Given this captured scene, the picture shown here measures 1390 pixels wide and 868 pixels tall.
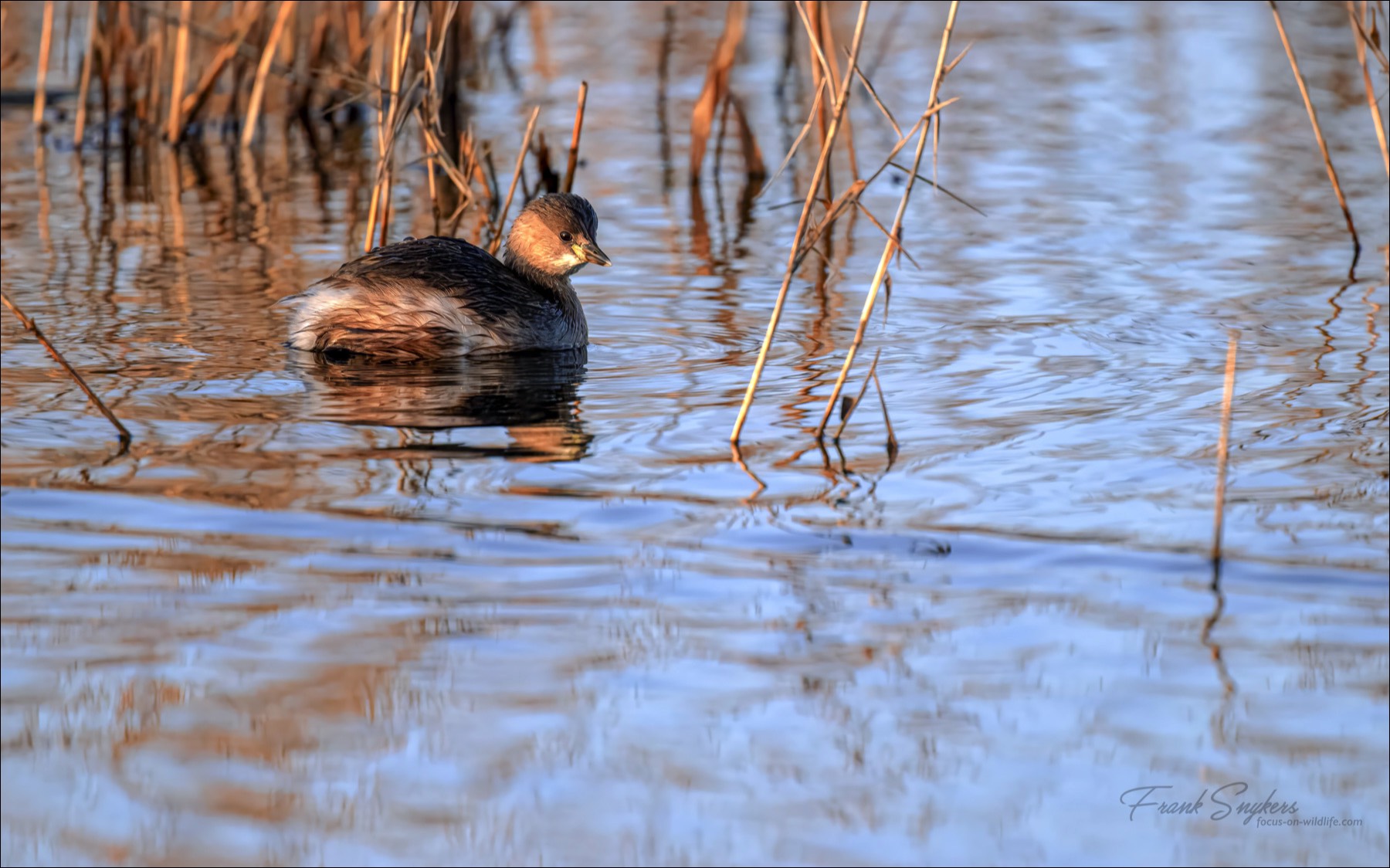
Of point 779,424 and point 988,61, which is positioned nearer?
point 779,424

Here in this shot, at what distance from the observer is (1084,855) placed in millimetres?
3195

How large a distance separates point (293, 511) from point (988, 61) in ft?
37.5

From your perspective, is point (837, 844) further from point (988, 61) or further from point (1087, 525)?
point (988, 61)

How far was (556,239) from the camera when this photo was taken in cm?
747

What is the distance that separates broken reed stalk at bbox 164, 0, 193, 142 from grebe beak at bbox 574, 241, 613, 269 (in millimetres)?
3999

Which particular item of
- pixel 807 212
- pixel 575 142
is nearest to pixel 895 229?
pixel 807 212

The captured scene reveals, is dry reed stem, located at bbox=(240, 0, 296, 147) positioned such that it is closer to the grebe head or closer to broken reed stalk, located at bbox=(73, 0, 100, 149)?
broken reed stalk, located at bbox=(73, 0, 100, 149)

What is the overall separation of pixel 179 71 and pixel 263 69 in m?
0.78

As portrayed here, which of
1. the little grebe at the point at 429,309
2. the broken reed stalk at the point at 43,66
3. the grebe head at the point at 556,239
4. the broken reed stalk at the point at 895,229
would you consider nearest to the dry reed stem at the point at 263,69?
the broken reed stalk at the point at 43,66

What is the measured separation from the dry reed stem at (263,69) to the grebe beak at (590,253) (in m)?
3.82

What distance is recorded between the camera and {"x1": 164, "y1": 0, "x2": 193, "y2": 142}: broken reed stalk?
10.7 meters

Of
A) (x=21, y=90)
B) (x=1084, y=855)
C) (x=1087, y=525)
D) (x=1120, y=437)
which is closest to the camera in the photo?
(x=1084, y=855)

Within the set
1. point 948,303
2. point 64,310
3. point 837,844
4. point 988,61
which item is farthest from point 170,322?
point 988,61

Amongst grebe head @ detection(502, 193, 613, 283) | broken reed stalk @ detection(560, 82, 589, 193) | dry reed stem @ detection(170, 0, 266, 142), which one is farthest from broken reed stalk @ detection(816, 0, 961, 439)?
dry reed stem @ detection(170, 0, 266, 142)
